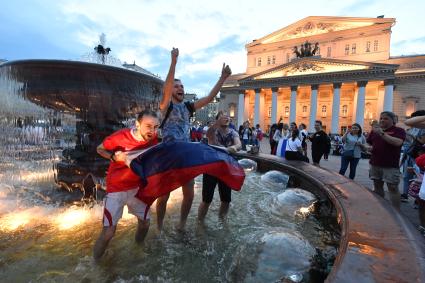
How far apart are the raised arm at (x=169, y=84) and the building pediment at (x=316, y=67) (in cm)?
3944

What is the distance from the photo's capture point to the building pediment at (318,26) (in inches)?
1681

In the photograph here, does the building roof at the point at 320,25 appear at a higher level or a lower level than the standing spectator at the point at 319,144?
higher

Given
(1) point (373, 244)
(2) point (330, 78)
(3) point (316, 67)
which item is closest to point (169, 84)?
(1) point (373, 244)

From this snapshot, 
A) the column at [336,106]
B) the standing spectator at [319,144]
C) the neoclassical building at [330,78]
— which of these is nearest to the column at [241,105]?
the neoclassical building at [330,78]

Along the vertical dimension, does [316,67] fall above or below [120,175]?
above

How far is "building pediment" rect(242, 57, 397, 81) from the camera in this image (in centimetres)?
3639

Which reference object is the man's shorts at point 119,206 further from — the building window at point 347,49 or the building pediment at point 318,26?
the building pediment at point 318,26

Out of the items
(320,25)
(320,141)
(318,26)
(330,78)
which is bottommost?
(320,141)

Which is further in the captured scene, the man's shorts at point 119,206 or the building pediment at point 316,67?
the building pediment at point 316,67

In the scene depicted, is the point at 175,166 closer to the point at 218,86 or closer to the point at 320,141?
the point at 218,86

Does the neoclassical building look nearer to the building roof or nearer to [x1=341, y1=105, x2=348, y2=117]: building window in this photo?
the building roof

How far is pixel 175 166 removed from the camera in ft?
8.05

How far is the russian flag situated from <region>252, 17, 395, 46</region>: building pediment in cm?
4868

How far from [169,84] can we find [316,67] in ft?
135
